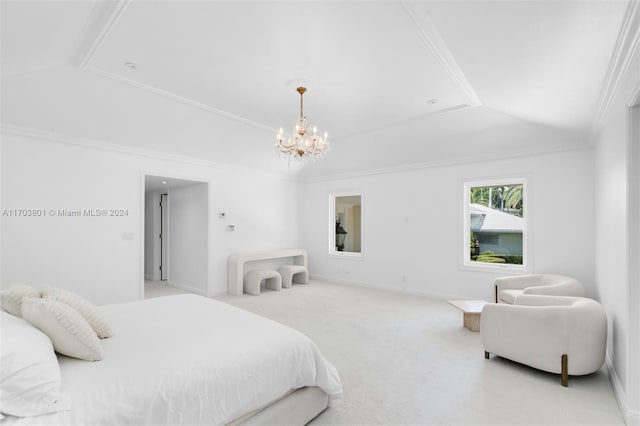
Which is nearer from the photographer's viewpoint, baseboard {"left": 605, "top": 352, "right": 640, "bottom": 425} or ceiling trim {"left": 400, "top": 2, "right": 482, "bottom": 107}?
baseboard {"left": 605, "top": 352, "right": 640, "bottom": 425}

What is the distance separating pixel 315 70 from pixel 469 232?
391 centimetres

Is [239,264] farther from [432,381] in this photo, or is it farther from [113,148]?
[432,381]

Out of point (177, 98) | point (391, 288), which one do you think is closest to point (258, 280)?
point (391, 288)

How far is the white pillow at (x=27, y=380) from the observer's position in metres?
1.23

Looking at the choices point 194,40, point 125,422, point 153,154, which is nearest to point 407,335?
point 125,422

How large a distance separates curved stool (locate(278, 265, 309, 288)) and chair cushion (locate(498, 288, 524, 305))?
3.77 metres

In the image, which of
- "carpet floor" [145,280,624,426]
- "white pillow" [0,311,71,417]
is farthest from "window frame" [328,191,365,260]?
"white pillow" [0,311,71,417]

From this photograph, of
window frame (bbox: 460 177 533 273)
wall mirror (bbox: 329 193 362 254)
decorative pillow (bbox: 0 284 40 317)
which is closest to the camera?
decorative pillow (bbox: 0 284 40 317)

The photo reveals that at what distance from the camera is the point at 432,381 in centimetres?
263

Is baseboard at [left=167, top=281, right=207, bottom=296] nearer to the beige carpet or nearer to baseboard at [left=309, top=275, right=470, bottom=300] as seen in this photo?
the beige carpet

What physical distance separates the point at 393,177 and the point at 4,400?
580 centimetres

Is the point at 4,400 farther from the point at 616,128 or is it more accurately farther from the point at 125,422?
the point at 616,128

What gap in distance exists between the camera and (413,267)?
5.81 metres

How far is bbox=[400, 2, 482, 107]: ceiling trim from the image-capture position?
7.31 ft
